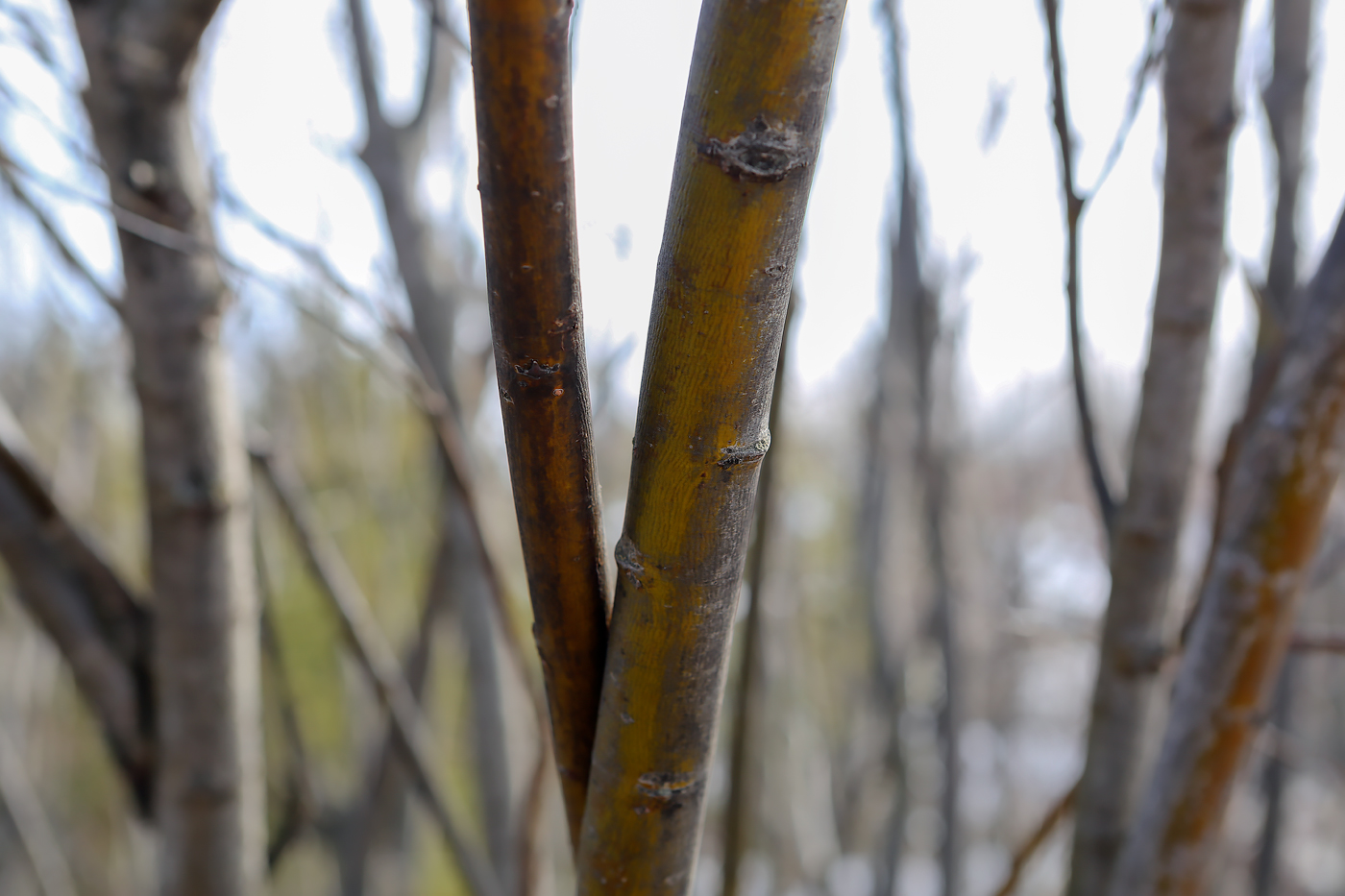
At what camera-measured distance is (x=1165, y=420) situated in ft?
2.25

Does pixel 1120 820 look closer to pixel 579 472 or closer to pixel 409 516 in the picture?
pixel 579 472

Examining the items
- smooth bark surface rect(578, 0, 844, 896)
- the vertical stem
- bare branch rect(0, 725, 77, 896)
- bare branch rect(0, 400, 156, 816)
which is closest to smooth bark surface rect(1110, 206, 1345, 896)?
smooth bark surface rect(578, 0, 844, 896)

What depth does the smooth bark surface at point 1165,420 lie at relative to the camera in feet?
2.06

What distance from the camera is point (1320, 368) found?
0.54m

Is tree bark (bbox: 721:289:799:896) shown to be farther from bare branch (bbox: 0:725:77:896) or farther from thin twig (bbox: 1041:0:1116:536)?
bare branch (bbox: 0:725:77:896)

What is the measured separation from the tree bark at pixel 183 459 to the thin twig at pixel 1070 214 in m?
0.57

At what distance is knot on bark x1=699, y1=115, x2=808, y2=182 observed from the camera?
0.27 metres

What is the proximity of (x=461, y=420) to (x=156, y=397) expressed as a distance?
81cm

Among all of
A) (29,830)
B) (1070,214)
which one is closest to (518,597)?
(29,830)

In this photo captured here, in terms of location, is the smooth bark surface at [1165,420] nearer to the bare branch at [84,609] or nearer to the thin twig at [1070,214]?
the thin twig at [1070,214]

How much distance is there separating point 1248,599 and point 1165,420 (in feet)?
0.54

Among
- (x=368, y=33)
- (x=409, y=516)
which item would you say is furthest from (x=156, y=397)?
(x=409, y=516)

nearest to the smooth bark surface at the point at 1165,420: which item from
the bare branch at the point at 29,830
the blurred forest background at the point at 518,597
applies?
the blurred forest background at the point at 518,597

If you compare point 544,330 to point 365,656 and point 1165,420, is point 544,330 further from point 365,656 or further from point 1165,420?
point 365,656
